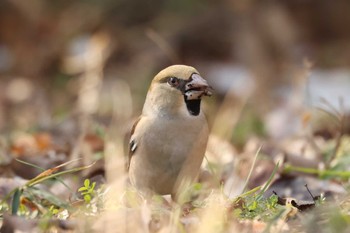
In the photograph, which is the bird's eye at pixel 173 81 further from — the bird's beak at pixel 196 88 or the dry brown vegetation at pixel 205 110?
the dry brown vegetation at pixel 205 110

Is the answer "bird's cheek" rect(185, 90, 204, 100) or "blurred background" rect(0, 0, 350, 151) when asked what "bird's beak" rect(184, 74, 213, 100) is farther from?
"blurred background" rect(0, 0, 350, 151)

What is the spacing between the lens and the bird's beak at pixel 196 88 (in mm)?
4184

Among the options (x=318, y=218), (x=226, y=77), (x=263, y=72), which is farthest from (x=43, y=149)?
(x=226, y=77)

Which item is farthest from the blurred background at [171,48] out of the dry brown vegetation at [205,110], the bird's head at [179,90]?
the bird's head at [179,90]

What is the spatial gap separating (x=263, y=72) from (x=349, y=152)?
5.08m

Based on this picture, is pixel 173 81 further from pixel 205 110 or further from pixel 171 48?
pixel 171 48

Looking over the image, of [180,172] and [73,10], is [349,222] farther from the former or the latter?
[73,10]

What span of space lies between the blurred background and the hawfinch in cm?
469

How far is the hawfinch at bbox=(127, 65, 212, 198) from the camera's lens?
423 cm

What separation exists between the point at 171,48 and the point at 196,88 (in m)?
5.53

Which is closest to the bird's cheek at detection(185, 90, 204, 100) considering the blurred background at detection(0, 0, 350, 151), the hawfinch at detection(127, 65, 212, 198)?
the hawfinch at detection(127, 65, 212, 198)

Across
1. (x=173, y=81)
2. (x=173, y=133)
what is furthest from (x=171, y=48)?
(x=173, y=133)

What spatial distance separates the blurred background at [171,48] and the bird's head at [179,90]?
4691mm

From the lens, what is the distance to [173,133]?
13.9ft
